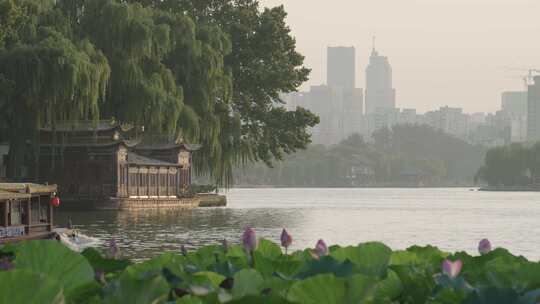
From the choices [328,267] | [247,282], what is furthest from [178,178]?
[247,282]

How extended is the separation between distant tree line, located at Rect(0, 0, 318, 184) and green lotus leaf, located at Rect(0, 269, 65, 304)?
41015mm

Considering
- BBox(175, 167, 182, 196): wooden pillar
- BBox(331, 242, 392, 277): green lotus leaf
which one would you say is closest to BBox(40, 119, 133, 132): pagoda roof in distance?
BBox(175, 167, 182, 196): wooden pillar

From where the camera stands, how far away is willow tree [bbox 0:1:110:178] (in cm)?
4412

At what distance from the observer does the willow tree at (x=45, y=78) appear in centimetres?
4412

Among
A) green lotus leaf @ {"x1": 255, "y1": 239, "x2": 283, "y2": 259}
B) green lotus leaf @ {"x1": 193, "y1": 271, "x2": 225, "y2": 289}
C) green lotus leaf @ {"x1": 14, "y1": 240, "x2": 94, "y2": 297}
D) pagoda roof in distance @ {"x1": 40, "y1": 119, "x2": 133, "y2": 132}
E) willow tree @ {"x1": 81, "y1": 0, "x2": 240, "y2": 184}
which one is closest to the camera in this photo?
green lotus leaf @ {"x1": 14, "y1": 240, "x2": 94, "y2": 297}

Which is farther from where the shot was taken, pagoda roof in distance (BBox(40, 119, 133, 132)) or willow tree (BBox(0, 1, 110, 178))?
pagoda roof in distance (BBox(40, 119, 133, 132))

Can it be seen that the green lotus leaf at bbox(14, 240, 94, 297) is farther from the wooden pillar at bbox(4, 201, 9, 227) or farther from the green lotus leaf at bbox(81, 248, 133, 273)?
the wooden pillar at bbox(4, 201, 9, 227)

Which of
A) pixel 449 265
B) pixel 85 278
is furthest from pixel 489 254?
pixel 85 278

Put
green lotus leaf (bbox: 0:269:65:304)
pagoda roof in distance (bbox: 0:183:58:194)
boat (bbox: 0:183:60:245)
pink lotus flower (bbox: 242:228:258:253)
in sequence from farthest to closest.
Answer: pagoda roof in distance (bbox: 0:183:58:194) < boat (bbox: 0:183:60:245) < pink lotus flower (bbox: 242:228:258:253) < green lotus leaf (bbox: 0:269:65:304)

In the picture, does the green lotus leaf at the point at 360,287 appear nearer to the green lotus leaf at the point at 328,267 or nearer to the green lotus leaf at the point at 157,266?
the green lotus leaf at the point at 328,267

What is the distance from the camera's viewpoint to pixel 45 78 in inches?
1743

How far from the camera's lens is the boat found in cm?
2882

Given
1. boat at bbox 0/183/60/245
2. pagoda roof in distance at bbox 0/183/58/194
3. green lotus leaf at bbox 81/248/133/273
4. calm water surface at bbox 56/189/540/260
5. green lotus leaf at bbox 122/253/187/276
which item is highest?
pagoda roof in distance at bbox 0/183/58/194

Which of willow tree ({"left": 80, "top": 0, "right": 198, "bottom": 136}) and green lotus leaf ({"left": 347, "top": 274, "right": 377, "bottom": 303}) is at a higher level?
willow tree ({"left": 80, "top": 0, "right": 198, "bottom": 136})
